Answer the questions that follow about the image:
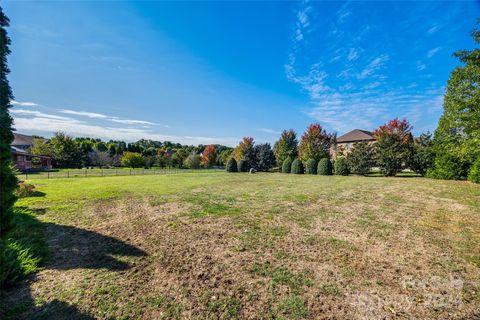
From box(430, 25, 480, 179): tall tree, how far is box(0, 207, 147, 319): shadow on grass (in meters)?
20.1

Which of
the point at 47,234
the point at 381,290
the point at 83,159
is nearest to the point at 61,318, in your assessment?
the point at 47,234

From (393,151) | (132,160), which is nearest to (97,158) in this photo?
(132,160)

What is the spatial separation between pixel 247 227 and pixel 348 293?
3219mm

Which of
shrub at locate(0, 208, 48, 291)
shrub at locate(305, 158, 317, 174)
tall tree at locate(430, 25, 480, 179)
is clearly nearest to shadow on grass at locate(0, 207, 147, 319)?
shrub at locate(0, 208, 48, 291)

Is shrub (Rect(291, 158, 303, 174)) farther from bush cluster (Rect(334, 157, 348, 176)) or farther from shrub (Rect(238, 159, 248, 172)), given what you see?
shrub (Rect(238, 159, 248, 172))

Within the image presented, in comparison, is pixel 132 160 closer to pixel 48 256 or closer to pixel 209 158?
pixel 209 158

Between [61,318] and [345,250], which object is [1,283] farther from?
[345,250]

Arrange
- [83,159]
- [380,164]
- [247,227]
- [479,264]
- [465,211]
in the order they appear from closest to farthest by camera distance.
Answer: [479,264] < [247,227] < [465,211] < [380,164] < [83,159]

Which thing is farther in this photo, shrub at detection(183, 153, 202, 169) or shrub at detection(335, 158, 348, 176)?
shrub at detection(183, 153, 202, 169)

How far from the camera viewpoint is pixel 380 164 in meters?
22.7

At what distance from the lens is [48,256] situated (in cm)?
408

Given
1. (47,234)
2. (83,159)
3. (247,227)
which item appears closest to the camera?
(47,234)

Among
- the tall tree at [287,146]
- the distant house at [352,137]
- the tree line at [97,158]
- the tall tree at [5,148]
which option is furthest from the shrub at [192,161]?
the tall tree at [5,148]

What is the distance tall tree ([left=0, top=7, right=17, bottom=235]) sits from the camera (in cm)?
329
